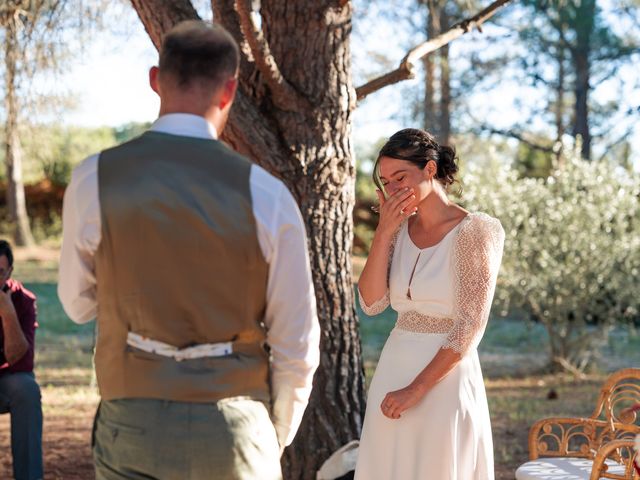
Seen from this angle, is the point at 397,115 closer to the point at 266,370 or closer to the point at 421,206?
the point at 421,206

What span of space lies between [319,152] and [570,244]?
6131 mm

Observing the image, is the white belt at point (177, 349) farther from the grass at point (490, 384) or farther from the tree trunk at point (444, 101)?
the tree trunk at point (444, 101)

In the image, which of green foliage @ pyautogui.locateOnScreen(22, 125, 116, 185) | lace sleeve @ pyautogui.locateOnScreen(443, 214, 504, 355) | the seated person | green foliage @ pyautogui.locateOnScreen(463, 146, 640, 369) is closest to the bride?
lace sleeve @ pyautogui.locateOnScreen(443, 214, 504, 355)

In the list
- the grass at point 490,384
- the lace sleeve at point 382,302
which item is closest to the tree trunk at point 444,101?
the grass at point 490,384

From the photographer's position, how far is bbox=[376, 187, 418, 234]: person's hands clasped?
3541mm

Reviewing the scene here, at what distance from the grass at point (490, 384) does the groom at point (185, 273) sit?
13.3 ft

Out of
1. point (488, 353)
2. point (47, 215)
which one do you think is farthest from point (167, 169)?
point (47, 215)

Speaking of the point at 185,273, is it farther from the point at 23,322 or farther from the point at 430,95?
the point at 430,95

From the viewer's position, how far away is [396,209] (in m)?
3.54

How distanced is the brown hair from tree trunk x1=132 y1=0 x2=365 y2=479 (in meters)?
1.20

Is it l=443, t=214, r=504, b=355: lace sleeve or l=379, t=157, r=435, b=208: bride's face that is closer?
l=443, t=214, r=504, b=355: lace sleeve

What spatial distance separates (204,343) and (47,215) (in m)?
27.2

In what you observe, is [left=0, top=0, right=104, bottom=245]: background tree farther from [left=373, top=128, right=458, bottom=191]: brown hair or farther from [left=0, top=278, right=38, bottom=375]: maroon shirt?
[left=373, top=128, right=458, bottom=191]: brown hair

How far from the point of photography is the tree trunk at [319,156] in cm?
482
